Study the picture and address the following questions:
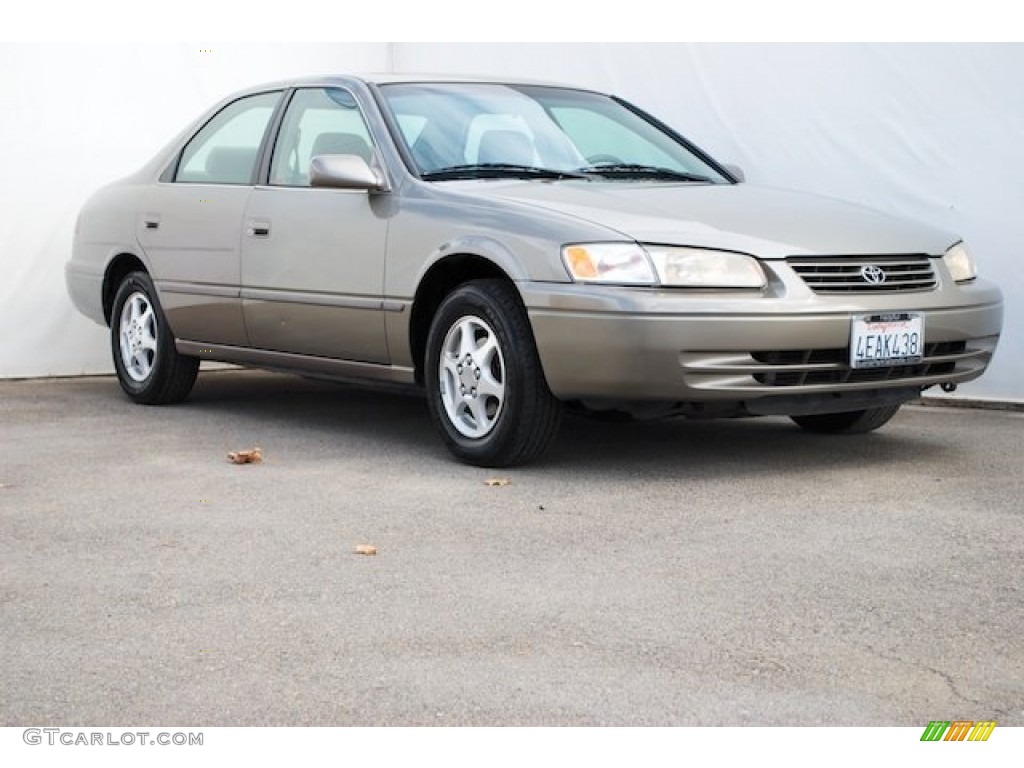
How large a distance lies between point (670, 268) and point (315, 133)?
2.24m

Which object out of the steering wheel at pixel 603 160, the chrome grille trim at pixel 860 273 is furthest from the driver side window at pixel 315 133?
the chrome grille trim at pixel 860 273

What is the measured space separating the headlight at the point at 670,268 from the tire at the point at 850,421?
154 centimetres

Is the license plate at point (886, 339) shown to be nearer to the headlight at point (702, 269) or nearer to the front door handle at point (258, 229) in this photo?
the headlight at point (702, 269)

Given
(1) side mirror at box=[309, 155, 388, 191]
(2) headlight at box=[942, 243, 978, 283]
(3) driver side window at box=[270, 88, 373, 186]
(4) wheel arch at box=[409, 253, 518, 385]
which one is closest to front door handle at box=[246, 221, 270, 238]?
(3) driver side window at box=[270, 88, 373, 186]

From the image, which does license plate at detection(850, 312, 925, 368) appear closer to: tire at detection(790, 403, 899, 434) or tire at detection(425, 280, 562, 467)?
tire at detection(790, 403, 899, 434)

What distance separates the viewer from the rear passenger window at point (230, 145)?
8.33 metres

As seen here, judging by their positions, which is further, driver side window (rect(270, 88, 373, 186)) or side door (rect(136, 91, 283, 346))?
side door (rect(136, 91, 283, 346))

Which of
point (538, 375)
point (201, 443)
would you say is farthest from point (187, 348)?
point (538, 375)

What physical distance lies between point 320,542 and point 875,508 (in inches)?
73.3

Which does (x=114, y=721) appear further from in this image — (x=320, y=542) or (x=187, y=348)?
(x=187, y=348)

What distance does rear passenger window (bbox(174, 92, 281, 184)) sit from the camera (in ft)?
27.3

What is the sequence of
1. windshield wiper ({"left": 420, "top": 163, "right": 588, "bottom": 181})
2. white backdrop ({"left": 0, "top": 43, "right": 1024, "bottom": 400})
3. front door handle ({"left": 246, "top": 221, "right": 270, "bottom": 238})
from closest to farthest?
windshield wiper ({"left": 420, "top": 163, "right": 588, "bottom": 181}), front door handle ({"left": 246, "top": 221, "right": 270, "bottom": 238}), white backdrop ({"left": 0, "top": 43, "right": 1024, "bottom": 400})

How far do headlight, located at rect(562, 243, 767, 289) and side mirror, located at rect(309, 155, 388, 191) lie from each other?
48.6 inches

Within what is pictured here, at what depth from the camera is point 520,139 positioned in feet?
24.7
